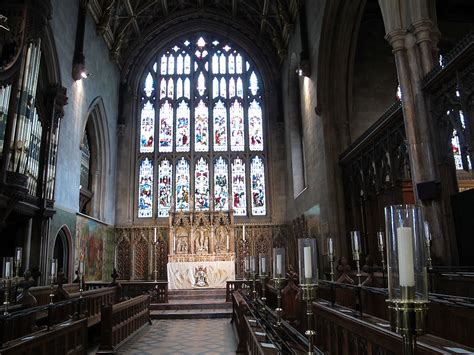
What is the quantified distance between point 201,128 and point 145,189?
420cm

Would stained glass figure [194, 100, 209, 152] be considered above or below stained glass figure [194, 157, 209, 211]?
above

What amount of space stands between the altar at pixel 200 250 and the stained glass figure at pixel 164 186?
7.16ft

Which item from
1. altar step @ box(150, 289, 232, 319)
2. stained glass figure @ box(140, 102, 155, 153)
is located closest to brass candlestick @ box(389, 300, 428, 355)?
altar step @ box(150, 289, 232, 319)

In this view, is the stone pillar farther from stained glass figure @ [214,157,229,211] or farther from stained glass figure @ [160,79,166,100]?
stained glass figure @ [160,79,166,100]

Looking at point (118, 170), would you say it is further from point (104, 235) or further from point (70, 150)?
point (70, 150)

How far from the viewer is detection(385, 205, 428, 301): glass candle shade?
161 cm

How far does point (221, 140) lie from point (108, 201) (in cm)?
631

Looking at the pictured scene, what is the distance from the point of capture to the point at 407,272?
161cm

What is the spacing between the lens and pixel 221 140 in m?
20.8

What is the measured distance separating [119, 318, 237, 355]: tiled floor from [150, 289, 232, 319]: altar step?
0.63m

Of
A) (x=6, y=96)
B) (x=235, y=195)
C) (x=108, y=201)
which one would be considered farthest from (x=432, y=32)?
(x=108, y=201)

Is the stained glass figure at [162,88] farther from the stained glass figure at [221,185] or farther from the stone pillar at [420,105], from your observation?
the stone pillar at [420,105]

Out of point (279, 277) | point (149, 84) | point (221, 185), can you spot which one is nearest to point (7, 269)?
point (279, 277)

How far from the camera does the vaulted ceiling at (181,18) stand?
1728cm
